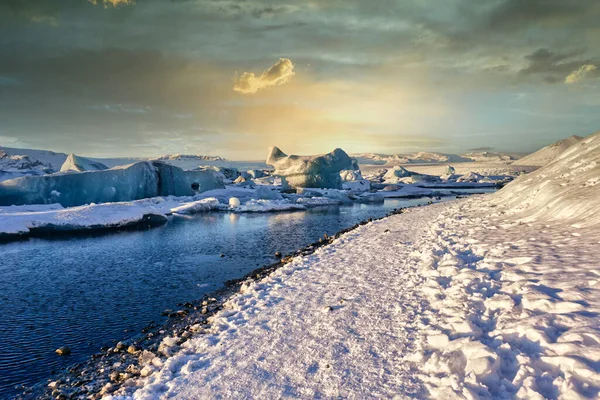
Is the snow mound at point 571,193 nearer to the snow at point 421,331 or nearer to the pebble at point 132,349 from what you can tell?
Answer: the snow at point 421,331

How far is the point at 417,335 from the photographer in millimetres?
5723

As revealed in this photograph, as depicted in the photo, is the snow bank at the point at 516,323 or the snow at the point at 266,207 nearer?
the snow bank at the point at 516,323

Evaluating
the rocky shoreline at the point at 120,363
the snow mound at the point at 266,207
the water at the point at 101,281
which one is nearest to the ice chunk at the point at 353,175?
the snow mound at the point at 266,207

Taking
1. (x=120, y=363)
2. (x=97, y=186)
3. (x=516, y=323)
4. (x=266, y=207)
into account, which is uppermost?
(x=97, y=186)

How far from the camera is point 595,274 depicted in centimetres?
593

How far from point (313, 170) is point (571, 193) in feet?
163

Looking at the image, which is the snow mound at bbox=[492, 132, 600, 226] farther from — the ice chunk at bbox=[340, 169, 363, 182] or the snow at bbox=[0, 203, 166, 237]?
the ice chunk at bbox=[340, 169, 363, 182]

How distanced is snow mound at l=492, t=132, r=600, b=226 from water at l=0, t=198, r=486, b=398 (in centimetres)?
1168

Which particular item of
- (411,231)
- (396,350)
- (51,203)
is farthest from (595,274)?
(51,203)

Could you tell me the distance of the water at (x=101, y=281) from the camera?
8.27 m

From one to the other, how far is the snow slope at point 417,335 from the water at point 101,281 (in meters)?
3.04

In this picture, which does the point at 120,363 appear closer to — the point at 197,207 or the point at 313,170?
the point at 197,207

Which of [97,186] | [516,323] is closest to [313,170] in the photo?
[97,186]

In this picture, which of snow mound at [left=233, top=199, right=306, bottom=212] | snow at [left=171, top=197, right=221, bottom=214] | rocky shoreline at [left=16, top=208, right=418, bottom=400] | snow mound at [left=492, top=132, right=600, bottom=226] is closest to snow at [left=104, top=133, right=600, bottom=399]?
snow mound at [left=492, top=132, right=600, bottom=226]
